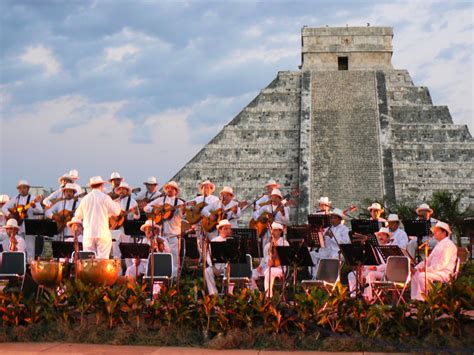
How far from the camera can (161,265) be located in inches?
508

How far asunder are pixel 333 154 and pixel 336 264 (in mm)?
23510

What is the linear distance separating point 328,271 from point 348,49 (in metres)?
30.6

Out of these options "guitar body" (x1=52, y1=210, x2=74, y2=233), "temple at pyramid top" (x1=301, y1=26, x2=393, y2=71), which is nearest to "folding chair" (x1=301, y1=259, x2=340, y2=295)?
"guitar body" (x1=52, y1=210, x2=74, y2=233)

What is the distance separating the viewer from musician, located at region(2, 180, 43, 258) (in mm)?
16250

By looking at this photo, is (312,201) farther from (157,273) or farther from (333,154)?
(157,273)

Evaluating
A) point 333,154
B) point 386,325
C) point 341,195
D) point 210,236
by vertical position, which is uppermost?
point 333,154

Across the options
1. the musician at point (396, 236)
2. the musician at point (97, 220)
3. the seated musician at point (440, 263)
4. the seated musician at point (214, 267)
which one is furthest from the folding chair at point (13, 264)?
the musician at point (396, 236)

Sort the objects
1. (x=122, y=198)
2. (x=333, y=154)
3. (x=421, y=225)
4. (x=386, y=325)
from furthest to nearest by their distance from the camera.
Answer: (x=333, y=154) → (x=122, y=198) → (x=421, y=225) → (x=386, y=325)

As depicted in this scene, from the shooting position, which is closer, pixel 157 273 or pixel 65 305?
pixel 65 305

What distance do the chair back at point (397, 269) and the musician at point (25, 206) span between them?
822cm

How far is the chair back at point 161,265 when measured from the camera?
42.1 ft

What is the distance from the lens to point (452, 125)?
36375mm

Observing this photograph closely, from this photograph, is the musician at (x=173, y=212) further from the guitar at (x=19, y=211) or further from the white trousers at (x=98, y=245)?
the guitar at (x=19, y=211)

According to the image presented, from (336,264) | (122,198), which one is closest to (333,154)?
(122,198)
